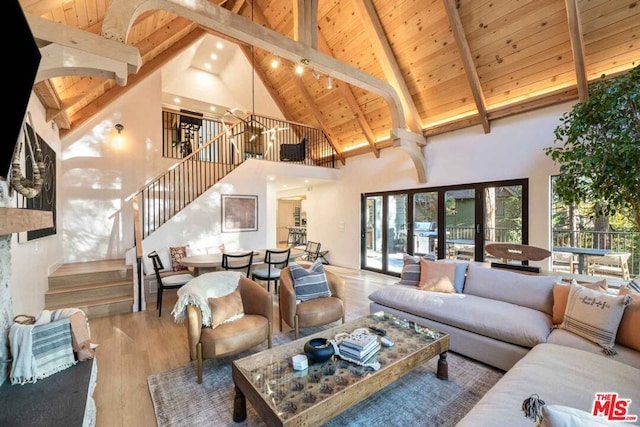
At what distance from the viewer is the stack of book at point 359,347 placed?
200 cm

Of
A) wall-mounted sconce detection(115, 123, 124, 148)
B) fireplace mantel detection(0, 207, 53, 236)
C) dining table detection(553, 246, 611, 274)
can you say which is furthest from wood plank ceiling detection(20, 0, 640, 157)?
dining table detection(553, 246, 611, 274)

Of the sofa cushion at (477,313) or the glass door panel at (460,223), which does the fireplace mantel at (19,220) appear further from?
the glass door panel at (460,223)

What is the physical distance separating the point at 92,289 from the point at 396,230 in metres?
5.93

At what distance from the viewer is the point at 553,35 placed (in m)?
3.74

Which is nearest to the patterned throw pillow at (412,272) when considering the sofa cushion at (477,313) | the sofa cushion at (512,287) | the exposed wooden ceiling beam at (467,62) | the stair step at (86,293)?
the sofa cushion at (477,313)

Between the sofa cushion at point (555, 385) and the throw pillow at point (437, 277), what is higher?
the throw pillow at point (437, 277)

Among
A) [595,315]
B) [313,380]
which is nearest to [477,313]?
[595,315]

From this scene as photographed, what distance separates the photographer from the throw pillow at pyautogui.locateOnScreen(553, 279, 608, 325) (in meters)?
2.57

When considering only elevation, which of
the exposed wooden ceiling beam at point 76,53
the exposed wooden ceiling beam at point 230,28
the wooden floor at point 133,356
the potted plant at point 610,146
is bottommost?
the wooden floor at point 133,356

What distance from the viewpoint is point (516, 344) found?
251 cm

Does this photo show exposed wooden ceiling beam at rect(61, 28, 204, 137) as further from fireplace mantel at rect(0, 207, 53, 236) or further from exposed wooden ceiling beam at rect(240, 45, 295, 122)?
fireplace mantel at rect(0, 207, 53, 236)

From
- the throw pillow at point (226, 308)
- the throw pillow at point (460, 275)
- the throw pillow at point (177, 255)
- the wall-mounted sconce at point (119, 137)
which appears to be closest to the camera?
the throw pillow at point (226, 308)

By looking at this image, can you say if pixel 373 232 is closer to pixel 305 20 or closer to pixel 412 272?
pixel 412 272

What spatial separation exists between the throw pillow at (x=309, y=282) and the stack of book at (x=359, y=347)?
1.26m
